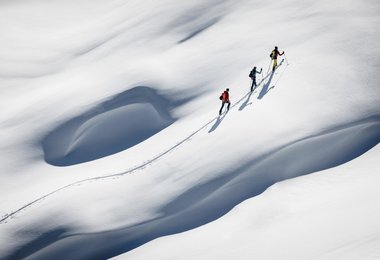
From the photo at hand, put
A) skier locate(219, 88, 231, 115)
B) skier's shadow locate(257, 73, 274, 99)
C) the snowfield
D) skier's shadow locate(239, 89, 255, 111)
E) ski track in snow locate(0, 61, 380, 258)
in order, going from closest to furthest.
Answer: the snowfield
ski track in snow locate(0, 61, 380, 258)
skier locate(219, 88, 231, 115)
skier's shadow locate(239, 89, 255, 111)
skier's shadow locate(257, 73, 274, 99)

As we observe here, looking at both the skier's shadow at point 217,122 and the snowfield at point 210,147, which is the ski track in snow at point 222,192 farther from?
the skier's shadow at point 217,122

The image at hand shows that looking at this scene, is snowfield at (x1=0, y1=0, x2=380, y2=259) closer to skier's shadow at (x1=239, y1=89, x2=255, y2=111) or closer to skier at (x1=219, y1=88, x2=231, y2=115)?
skier's shadow at (x1=239, y1=89, x2=255, y2=111)

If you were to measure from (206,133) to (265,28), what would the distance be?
1113cm

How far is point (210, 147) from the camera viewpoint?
60.8 ft

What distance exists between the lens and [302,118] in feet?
59.0

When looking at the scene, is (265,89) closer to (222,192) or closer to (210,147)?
(210,147)

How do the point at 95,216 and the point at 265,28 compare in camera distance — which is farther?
the point at 265,28

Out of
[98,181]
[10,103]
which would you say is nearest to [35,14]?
[10,103]

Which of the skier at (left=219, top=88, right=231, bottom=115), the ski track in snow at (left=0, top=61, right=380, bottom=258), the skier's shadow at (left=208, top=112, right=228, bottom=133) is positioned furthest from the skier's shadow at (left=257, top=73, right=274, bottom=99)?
the ski track in snow at (left=0, top=61, right=380, bottom=258)

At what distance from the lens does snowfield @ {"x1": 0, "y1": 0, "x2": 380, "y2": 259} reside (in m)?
15.1

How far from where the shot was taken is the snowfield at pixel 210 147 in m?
15.1

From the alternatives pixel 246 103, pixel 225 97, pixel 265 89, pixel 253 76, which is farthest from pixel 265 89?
pixel 225 97

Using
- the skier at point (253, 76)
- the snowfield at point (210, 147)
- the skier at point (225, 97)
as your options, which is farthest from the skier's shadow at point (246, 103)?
the skier at point (225, 97)

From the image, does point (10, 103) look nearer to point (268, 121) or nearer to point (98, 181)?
point (98, 181)
